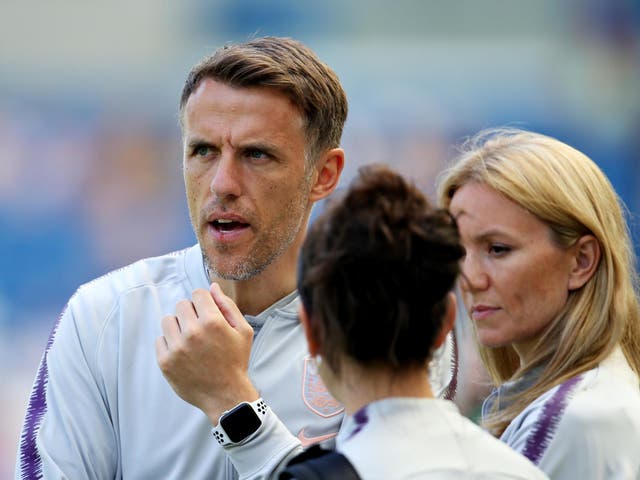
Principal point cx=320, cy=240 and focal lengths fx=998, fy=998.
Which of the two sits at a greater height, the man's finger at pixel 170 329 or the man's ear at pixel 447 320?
the man's ear at pixel 447 320

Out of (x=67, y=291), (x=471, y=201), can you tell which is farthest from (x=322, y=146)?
(x=67, y=291)

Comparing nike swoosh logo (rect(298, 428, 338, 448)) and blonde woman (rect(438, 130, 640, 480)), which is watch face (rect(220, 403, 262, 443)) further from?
blonde woman (rect(438, 130, 640, 480))

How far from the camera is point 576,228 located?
1998 mm

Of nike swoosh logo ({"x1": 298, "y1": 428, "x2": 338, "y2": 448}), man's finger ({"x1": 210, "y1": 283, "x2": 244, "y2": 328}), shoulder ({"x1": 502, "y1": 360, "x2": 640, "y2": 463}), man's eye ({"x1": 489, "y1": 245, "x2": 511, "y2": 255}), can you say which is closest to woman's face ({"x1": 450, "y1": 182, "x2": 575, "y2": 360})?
man's eye ({"x1": 489, "y1": 245, "x2": 511, "y2": 255})

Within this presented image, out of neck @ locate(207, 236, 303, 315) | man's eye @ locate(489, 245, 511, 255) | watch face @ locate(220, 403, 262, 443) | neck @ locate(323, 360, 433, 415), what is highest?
man's eye @ locate(489, 245, 511, 255)

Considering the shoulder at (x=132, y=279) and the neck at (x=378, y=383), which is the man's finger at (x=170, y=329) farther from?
the neck at (x=378, y=383)

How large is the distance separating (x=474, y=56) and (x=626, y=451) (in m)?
5.44

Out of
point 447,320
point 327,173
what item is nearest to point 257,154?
point 327,173

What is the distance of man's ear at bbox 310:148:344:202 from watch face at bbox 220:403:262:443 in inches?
28.7

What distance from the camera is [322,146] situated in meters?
2.38

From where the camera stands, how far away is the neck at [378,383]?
4.62ft

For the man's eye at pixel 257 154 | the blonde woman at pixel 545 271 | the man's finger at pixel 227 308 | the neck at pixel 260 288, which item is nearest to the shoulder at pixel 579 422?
the blonde woman at pixel 545 271

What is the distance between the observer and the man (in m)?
2.01

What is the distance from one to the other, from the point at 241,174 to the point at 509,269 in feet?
2.02
